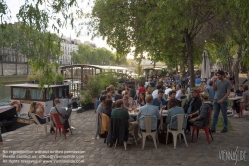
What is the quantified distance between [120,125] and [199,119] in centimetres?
192

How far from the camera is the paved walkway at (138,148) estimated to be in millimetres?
5348

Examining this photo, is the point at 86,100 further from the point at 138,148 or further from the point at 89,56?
the point at 89,56

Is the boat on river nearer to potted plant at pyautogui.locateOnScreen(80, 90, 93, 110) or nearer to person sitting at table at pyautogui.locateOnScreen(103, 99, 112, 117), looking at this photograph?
potted plant at pyautogui.locateOnScreen(80, 90, 93, 110)

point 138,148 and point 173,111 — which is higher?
point 173,111

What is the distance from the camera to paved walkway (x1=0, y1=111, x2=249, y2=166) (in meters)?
5.35

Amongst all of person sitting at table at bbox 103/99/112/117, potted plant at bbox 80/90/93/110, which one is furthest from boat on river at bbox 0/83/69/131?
person sitting at table at bbox 103/99/112/117

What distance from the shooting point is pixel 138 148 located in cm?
625

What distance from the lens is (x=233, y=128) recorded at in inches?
314

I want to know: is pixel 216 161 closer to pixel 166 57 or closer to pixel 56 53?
pixel 56 53

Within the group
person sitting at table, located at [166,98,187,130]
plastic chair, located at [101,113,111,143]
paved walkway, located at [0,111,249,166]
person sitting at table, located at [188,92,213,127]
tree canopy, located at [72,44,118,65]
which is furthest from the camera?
tree canopy, located at [72,44,118,65]

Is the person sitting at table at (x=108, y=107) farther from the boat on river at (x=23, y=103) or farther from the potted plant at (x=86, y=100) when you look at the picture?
the potted plant at (x=86, y=100)

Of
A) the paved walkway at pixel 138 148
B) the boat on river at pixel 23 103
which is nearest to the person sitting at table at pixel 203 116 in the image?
the paved walkway at pixel 138 148

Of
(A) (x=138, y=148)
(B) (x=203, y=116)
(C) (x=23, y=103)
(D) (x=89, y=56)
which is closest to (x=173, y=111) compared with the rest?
(B) (x=203, y=116)

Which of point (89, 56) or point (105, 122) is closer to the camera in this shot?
point (105, 122)
